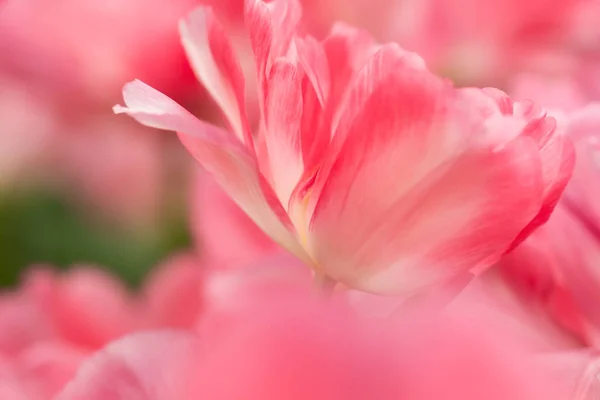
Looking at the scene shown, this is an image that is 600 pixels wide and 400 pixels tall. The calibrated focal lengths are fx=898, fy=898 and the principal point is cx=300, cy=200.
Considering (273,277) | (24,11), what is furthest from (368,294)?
(24,11)

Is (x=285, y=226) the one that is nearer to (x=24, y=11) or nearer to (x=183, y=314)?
(x=183, y=314)

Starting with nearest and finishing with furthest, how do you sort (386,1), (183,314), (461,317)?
(461,317)
(183,314)
(386,1)

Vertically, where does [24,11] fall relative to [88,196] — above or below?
above

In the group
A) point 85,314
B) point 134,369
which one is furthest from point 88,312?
point 134,369

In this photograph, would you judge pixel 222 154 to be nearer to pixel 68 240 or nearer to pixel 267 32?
pixel 267 32

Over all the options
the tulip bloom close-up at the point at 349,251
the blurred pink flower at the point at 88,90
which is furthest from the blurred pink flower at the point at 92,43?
the tulip bloom close-up at the point at 349,251

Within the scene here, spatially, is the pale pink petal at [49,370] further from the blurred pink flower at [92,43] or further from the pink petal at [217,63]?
the blurred pink flower at [92,43]
